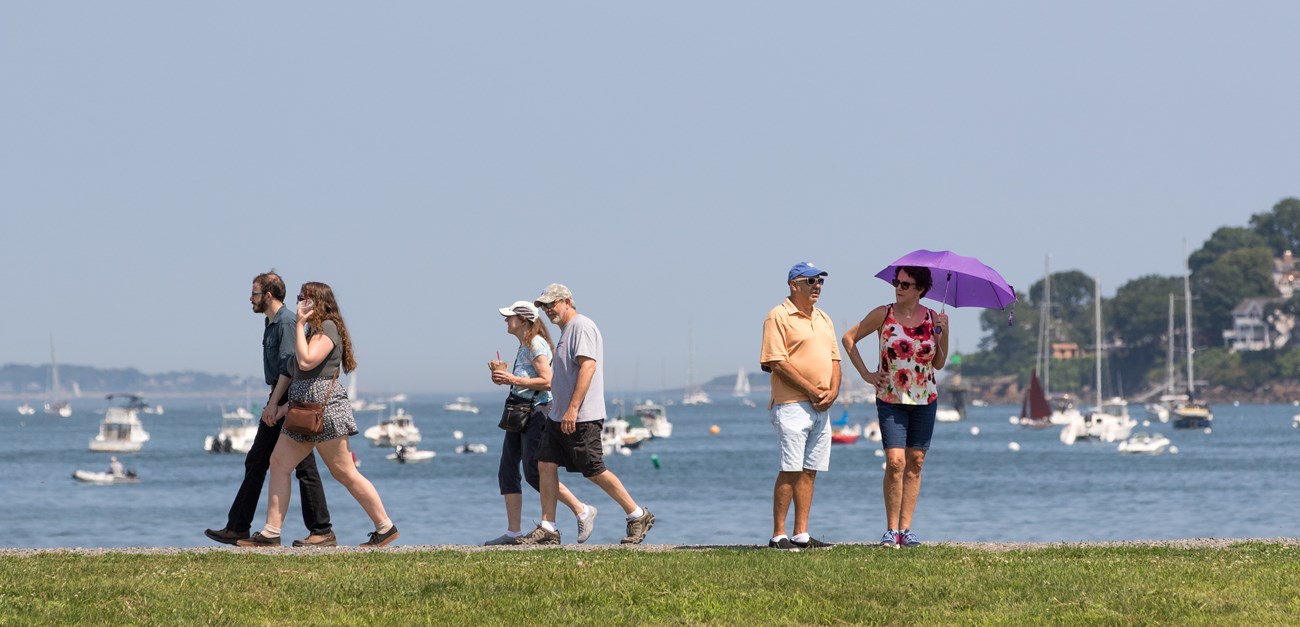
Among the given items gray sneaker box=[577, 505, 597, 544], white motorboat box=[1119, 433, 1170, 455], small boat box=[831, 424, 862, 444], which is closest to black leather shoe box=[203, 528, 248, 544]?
gray sneaker box=[577, 505, 597, 544]

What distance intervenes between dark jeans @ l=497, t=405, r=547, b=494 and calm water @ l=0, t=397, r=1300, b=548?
76.2 ft

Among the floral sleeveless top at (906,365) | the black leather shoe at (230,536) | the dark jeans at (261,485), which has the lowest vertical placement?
the black leather shoe at (230,536)

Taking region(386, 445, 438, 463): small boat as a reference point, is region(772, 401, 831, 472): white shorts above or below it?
above

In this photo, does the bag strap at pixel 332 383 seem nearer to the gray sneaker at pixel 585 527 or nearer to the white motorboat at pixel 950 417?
the gray sneaker at pixel 585 527

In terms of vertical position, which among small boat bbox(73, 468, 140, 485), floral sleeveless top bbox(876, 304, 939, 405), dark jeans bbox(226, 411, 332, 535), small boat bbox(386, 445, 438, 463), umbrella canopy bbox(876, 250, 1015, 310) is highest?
umbrella canopy bbox(876, 250, 1015, 310)

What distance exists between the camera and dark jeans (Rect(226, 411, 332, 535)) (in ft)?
41.7

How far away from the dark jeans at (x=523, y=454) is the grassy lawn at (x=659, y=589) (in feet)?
6.55

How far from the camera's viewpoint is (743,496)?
6225 cm

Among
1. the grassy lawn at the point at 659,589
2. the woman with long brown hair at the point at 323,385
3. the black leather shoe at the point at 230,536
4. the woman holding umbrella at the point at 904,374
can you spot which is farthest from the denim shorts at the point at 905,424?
the black leather shoe at the point at 230,536

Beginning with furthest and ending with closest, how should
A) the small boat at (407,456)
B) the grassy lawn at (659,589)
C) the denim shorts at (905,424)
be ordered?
the small boat at (407,456) → the denim shorts at (905,424) → the grassy lawn at (659,589)

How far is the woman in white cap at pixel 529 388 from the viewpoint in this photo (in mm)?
13148

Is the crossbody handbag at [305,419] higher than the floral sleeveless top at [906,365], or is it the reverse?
the floral sleeveless top at [906,365]

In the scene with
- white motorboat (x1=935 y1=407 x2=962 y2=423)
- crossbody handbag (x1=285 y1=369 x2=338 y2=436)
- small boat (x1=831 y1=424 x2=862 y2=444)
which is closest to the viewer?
crossbody handbag (x1=285 y1=369 x2=338 y2=436)

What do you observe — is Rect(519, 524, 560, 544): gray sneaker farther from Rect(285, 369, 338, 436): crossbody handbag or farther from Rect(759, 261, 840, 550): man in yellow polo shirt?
Rect(759, 261, 840, 550): man in yellow polo shirt
